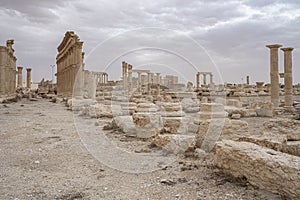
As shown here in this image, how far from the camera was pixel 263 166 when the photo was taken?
11.4 ft

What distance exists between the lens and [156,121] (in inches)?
298

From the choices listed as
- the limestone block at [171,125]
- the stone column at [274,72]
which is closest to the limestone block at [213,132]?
the limestone block at [171,125]

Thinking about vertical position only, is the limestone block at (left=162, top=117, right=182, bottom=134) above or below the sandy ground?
above

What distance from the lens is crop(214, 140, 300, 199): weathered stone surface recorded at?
3174 millimetres

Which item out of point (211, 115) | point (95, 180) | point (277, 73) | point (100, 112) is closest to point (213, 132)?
point (211, 115)

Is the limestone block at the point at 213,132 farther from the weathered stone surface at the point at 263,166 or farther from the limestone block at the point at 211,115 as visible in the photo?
the weathered stone surface at the point at 263,166

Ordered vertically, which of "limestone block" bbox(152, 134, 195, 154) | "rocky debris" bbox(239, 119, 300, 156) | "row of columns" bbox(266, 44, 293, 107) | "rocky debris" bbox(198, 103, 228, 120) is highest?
"row of columns" bbox(266, 44, 293, 107)

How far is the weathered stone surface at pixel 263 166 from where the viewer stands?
3174 millimetres

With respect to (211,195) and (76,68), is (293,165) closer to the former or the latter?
(211,195)

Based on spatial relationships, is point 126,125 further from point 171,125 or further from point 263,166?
point 263,166

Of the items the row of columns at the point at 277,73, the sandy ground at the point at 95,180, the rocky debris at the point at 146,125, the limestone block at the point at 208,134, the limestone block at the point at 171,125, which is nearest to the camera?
the sandy ground at the point at 95,180

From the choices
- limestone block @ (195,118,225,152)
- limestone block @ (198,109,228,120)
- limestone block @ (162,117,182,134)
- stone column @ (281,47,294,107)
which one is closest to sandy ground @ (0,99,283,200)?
limestone block @ (195,118,225,152)

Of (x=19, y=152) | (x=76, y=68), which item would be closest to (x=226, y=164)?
(x=19, y=152)

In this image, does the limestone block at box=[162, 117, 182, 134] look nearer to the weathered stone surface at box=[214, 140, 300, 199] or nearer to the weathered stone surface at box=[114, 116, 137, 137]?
the weathered stone surface at box=[114, 116, 137, 137]
